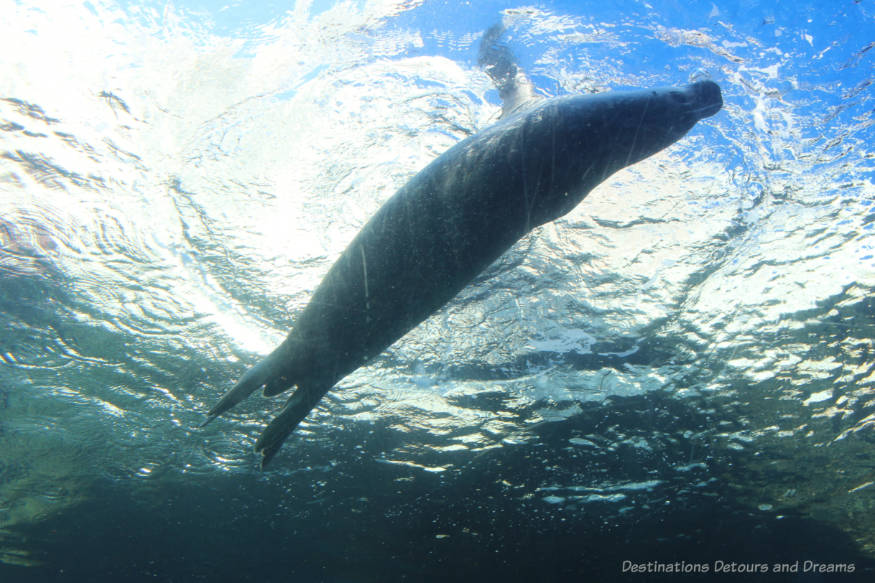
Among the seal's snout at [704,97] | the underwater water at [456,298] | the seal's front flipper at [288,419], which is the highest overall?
the underwater water at [456,298]

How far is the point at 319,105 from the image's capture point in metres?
5.75

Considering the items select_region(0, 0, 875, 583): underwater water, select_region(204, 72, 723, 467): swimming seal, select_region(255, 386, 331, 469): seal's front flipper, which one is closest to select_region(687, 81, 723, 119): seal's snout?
select_region(204, 72, 723, 467): swimming seal

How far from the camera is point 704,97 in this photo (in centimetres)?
245

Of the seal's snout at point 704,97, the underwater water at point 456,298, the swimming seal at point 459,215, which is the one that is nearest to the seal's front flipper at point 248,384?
the swimming seal at point 459,215

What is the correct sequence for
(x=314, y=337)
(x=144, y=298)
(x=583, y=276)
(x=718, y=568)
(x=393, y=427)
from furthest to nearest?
(x=718, y=568) < (x=393, y=427) < (x=144, y=298) < (x=583, y=276) < (x=314, y=337)

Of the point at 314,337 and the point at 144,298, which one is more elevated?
the point at 144,298

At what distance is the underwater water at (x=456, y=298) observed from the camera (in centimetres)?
500

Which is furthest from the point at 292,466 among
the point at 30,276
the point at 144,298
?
the point at 30,276

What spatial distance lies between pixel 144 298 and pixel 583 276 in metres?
8.20

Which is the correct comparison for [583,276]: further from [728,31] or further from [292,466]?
[292,466]

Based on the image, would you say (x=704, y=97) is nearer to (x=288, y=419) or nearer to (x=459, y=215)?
(x=459, y=215)

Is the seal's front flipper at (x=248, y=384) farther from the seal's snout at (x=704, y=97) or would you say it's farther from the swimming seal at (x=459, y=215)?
the seal's snout at (x=704, y=97)

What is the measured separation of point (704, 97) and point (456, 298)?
562 centimetres

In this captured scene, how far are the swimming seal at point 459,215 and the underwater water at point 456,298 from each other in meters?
2.99
